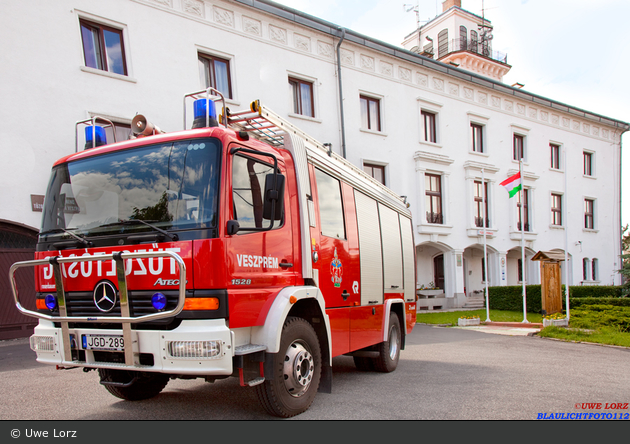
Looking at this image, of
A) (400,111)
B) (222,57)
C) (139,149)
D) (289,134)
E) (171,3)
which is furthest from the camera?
(400,111)

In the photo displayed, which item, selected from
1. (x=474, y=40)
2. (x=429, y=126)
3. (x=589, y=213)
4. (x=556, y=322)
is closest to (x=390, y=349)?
(x=556, y=322)

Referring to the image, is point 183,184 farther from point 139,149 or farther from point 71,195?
point 71,195

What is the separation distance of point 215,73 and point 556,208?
2199 centimetres

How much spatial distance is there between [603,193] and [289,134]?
31.7 metres

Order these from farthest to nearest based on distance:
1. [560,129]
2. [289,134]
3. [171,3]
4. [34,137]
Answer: [560,129], [171,3], [34,137], [289,134]

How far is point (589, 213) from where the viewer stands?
30266 millimetres

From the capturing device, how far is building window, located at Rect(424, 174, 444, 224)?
867 inches

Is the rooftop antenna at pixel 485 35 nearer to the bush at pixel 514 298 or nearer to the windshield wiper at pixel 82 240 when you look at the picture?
the bush at pixel 514 298

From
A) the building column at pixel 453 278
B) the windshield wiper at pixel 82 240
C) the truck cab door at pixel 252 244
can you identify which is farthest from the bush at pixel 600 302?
the windshield wiper at pixel 82 240

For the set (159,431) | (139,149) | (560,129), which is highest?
(560,129)

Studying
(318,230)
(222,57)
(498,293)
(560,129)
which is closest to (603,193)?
(560,129)

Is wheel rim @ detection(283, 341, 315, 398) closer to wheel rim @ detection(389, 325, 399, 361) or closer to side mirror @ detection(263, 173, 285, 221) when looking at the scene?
side mirror @ detection(263, 173, 285, 221)

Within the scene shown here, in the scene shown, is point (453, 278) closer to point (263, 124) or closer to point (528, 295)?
point (528, 295)

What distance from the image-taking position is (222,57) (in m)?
A: 15.5
